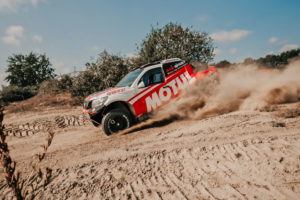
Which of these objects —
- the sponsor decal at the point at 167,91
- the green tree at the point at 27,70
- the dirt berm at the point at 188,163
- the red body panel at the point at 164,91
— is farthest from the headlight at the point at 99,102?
the green tree at the point at 27,70

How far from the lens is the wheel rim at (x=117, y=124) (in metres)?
4.82

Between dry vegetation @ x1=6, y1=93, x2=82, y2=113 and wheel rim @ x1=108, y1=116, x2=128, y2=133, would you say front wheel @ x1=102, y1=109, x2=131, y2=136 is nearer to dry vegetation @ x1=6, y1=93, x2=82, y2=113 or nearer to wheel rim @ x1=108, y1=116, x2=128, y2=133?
wheel rim @ x1=108, y1=116, x2=128, y2=133

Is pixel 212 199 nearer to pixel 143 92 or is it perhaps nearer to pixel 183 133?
pixel 183 133

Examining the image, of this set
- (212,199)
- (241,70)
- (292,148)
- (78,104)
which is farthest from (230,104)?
(78,104)

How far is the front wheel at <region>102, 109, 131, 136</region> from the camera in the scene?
4.72 meters

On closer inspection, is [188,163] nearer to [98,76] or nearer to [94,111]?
[94,111]

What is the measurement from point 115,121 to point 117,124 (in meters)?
0.11

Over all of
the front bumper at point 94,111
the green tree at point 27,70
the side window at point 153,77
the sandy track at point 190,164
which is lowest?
the sandy track at point 190,164

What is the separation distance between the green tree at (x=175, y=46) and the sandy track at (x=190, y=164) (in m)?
12.1

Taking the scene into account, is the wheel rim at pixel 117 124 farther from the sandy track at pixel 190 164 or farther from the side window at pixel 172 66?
the side window at pixel 172 66

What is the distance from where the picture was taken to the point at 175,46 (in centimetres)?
1565

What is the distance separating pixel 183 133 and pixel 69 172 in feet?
8.70

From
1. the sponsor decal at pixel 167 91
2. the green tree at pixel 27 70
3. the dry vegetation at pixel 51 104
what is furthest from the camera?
the green tree at pixel 27 70

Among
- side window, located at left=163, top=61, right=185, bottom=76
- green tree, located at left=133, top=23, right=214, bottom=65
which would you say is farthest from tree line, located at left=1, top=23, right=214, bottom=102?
side window, located at left=163, top=61, right=185, bottom=76
